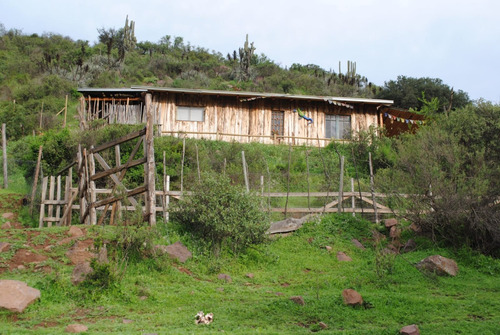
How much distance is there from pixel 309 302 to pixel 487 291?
3.68 m

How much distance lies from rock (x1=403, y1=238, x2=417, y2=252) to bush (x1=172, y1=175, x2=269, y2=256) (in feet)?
12.5

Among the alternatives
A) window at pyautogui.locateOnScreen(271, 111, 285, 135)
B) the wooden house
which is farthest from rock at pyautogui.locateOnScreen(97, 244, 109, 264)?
window at pyautogui.locateOnScreen(271, 111, 285, 135)

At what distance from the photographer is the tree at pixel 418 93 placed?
39.2 metres

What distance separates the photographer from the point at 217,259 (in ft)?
32.8

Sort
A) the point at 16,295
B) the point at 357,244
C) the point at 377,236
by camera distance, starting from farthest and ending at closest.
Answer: the point at 357,244 < the point at 377,236 < the point at 16,295

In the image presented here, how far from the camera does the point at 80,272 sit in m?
7.86

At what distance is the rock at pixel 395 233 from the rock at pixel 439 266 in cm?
259

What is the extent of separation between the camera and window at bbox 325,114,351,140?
2577 cm

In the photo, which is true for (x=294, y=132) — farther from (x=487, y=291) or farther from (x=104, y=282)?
(x=104, y=282)

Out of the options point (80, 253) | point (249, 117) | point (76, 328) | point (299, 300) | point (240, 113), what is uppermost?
point (240, 113)

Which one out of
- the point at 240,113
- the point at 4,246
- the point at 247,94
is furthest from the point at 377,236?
the point at 240,113

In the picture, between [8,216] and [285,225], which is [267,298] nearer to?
[285,225]

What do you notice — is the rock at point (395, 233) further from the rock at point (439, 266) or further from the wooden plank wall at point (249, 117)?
the wooden plank wall at point (249, 117)

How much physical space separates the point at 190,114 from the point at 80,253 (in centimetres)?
1637
